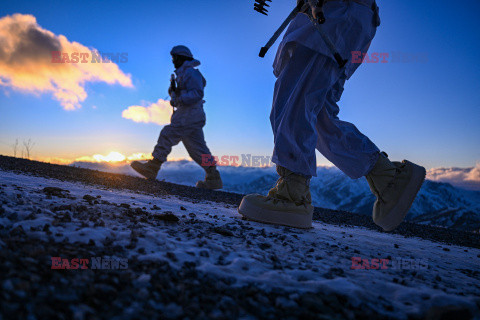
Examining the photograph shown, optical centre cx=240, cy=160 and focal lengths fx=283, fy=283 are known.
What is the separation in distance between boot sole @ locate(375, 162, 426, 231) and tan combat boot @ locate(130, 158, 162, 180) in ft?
18.5

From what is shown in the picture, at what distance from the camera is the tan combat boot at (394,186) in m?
2.41

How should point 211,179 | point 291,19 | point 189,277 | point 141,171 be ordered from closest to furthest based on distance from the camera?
point 189,277
point 291,19
point 141,171
point 211,179

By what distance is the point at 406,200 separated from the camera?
242 centimetres

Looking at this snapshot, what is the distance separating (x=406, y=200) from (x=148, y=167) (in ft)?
19.2

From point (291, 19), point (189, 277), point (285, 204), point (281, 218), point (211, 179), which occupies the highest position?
point (291, 19)

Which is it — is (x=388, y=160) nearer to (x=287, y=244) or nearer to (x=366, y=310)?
(x=287, y=244)

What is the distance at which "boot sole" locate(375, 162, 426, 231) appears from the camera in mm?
2402

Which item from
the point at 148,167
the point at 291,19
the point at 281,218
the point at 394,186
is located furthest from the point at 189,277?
the point at 148,167

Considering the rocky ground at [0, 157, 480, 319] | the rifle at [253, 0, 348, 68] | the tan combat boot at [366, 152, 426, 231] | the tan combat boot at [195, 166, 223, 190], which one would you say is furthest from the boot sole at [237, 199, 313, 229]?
the tan combat boot at [195, 166, 223, 190]

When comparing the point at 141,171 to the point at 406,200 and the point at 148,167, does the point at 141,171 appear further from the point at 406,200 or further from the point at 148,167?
the point at 406,200

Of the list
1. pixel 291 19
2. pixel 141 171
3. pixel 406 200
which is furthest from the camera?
pixel 141 171

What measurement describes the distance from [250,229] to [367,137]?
135 centimetres

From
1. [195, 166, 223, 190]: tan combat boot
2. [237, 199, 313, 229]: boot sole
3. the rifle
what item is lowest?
[237, 199, 313, 229]: boot sole

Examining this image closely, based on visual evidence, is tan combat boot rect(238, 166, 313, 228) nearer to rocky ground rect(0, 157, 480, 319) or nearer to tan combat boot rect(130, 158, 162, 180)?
rocky ground rect(0, 157, 480, 319)
